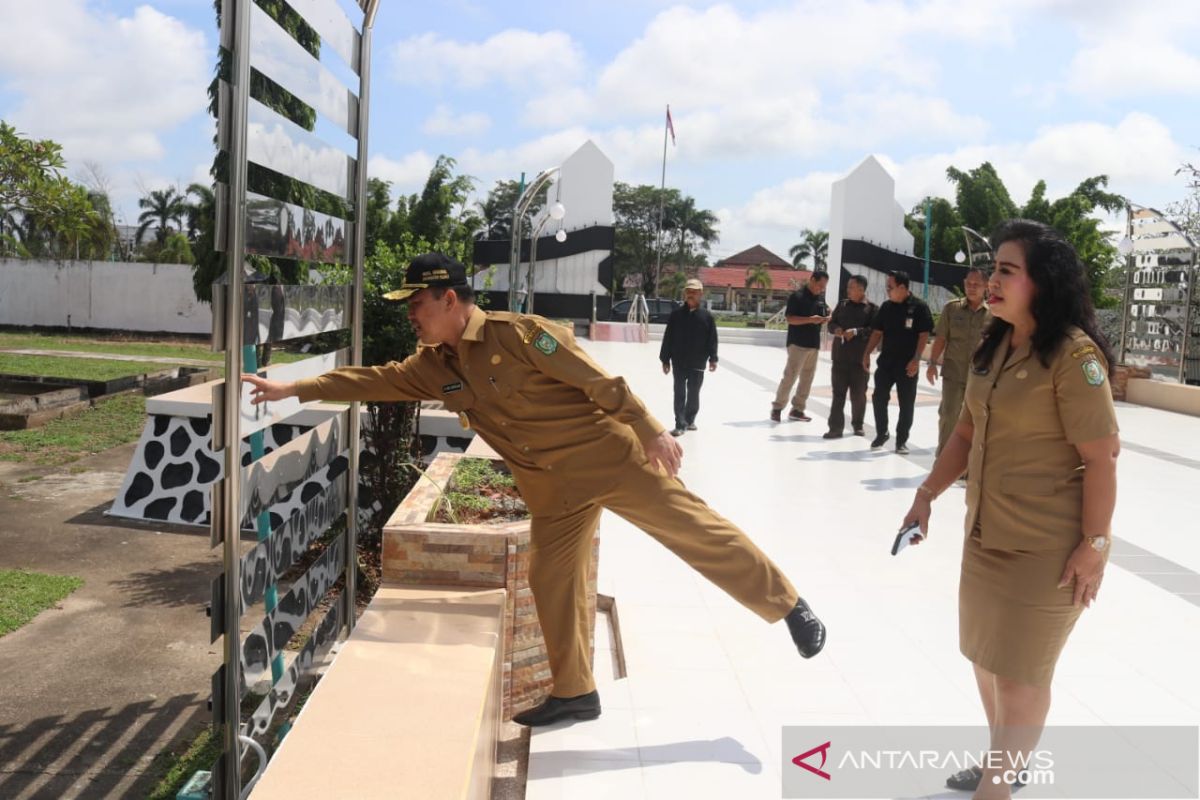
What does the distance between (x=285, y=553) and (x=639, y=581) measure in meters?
2.35

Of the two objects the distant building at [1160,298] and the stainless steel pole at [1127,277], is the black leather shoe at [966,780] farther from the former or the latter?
the stainless steel pole at [1127,277]

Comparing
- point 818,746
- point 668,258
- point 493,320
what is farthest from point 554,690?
point 668,258

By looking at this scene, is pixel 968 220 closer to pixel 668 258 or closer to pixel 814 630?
pixel 668 258

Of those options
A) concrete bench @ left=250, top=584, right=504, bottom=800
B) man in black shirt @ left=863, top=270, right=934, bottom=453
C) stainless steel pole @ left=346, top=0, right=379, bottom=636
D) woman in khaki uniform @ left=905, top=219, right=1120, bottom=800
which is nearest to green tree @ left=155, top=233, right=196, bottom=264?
man in black shirt @ left=863, top=270, right=934, bottom=453

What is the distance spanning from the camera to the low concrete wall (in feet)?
45.9

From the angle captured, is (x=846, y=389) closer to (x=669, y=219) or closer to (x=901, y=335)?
(x=901, y=335)

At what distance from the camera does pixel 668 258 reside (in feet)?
256

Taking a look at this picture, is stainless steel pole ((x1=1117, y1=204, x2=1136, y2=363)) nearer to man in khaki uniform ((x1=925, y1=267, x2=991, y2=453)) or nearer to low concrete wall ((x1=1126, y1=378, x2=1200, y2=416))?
low concrete wall ((x1=1126, y1=378, x2=1200, y2=416))

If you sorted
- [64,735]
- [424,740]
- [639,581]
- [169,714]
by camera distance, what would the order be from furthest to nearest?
[639,581] → [169,714] → [64,735] → [424,740]

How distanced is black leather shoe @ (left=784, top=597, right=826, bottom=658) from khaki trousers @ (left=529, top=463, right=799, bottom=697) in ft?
0.15

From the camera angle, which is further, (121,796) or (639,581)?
(639,581)

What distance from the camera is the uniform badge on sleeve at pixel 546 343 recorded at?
3135mm

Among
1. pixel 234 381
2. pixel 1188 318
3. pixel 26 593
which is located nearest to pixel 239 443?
pixel 234 381

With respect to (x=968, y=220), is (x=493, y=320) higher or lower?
lower
